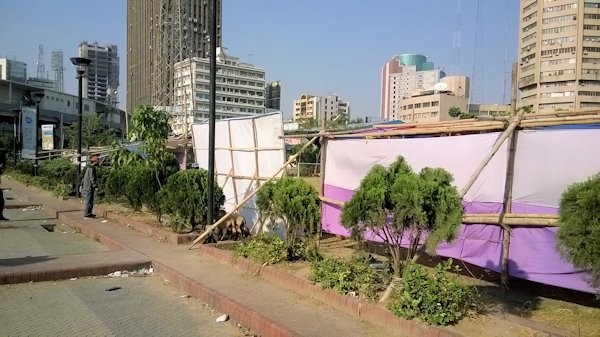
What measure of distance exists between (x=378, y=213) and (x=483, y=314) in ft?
4.34

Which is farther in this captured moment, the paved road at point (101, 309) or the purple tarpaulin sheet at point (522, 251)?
the purple tarpaulin sheet at point (522, 251)

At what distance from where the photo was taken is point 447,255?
21.7 ft

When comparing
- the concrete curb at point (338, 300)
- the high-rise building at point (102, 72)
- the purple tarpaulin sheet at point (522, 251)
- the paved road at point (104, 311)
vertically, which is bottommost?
the paved road at point (104, 311)

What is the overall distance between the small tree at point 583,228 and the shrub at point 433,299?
40.8 inches

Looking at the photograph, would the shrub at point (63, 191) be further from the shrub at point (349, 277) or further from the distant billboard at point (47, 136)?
the shrub at point (349, 277)

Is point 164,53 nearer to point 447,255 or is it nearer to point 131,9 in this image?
point 131,9

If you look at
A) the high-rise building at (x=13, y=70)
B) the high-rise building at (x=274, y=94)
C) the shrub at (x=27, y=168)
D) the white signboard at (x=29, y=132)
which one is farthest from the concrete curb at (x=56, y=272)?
the high-rise building at (x=274, y=94)

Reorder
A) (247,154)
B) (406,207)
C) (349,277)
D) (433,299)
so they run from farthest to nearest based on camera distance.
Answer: (247,154), (349,277), (406,207), (433,299)

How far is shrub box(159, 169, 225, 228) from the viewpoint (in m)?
9.36

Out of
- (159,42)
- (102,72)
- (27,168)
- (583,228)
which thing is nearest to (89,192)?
(583,228)

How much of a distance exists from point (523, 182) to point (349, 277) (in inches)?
90.7

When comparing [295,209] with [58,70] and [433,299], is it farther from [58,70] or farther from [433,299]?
[58,70]

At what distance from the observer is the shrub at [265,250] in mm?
6848

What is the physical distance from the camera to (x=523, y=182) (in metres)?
5.65
